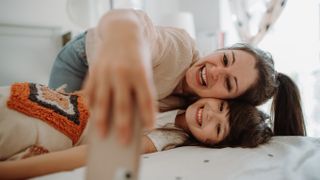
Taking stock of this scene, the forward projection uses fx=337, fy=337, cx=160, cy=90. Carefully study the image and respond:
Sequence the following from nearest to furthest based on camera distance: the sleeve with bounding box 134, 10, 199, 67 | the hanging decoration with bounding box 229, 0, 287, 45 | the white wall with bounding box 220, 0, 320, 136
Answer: the sleeve with bounding box 134, 10, 199, 67 → the white wall with bounding box 220, 0, 320, 136 → the hanging decoration with bounding box 229, 0, 287, 45

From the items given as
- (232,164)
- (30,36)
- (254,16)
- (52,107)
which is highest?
(254,16)

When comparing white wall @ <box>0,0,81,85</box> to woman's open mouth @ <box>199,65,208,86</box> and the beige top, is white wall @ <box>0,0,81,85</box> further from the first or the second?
woman's open mouth @ <box>199,65,208,86</box>

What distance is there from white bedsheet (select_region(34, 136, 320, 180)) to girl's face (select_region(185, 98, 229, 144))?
0.16 ft

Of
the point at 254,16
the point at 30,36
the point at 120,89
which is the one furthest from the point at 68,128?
the point at 254,16

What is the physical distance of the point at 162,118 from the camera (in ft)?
3.69

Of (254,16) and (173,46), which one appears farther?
(254,16)

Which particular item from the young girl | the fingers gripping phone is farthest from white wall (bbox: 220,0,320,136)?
the fingers gripping phone

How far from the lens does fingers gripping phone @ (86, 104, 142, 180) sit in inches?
12.9

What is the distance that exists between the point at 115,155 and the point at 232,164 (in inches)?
22.2

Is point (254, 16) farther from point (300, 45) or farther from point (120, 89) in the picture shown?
point (120, 89)

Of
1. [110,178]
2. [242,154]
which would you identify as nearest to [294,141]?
[242,154]

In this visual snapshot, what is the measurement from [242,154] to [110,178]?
26.0 inches

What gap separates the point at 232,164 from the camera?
0.84 meters

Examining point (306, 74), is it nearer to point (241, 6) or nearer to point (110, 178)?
point (241, 6)
